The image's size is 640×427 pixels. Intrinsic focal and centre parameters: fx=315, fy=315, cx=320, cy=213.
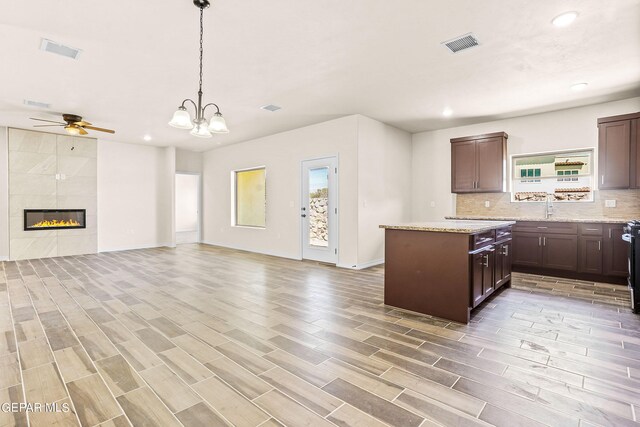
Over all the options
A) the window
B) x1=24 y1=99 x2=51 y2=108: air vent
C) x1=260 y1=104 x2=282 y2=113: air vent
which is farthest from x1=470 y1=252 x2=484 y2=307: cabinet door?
x1=24 y1=99 x2=51 y2=108: air vent

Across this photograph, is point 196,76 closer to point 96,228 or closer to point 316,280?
point 316,280

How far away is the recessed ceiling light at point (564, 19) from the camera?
2744 millimetres

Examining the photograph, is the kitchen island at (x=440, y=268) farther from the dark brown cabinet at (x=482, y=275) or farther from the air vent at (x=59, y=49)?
the air vent at (x=59, y=49)

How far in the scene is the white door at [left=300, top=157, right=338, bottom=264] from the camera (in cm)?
619

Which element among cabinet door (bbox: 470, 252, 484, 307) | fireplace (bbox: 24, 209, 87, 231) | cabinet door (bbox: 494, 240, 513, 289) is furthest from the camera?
fireplace (bbox: 24, 209, 87, 231)

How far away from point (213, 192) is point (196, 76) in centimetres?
553

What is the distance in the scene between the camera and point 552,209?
561 cm

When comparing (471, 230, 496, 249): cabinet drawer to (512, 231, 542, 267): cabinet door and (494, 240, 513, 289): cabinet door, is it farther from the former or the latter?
(512, 231, 542, 267): cabinet door

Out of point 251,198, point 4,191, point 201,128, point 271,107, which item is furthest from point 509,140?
point 4,191

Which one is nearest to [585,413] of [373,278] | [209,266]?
[373,278]

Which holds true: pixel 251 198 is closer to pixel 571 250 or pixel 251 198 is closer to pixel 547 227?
pixel 547 227

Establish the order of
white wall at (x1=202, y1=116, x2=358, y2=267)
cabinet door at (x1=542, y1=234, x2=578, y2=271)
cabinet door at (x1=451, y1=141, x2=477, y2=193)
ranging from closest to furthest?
cabinet door at (x1=542, y1=234, x2=578, y2=271) < white wall at (x1=202, y1=116, x2=358, y2=267) < cabinet door at (x1=451, y1=141, x2=477, y2=193)

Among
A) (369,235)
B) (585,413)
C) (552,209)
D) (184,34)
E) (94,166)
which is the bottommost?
(585,413)

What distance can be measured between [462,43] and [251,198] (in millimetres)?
6199
